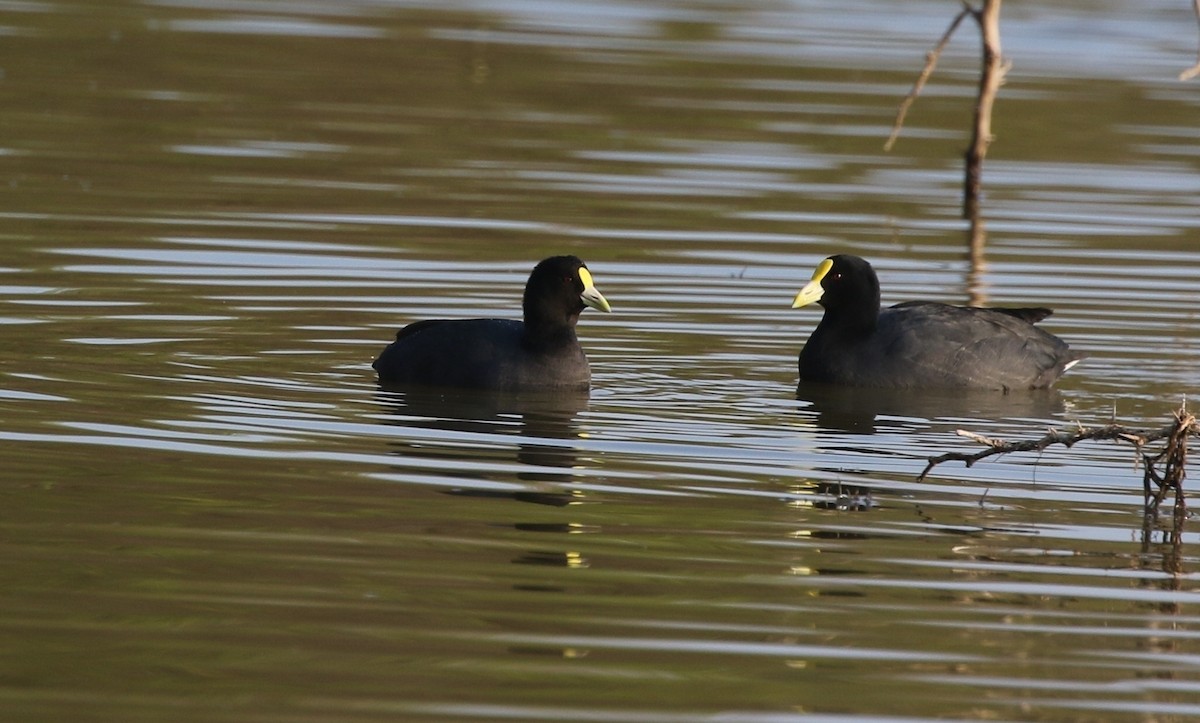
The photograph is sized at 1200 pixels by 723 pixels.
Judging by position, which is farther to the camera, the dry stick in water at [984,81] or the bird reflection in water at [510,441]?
the dry stick in water at [984,81]

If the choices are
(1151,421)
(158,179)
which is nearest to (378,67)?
(158,179)

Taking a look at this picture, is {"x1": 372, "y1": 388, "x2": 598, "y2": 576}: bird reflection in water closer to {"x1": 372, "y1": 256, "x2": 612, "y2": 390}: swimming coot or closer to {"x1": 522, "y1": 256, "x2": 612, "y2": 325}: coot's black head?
{"x1": 372, "y1": 256, "x2": 612, "y2": 390}: swimming coot

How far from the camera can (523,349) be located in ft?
39.1

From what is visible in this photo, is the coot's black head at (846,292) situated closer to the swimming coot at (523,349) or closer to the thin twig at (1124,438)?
the swimming coot at (523,349)

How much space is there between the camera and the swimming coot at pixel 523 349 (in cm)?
1181

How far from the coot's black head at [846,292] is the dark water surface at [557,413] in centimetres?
63

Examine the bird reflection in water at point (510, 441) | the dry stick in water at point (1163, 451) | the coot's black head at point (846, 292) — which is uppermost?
the coot's black head at point (846, 292)

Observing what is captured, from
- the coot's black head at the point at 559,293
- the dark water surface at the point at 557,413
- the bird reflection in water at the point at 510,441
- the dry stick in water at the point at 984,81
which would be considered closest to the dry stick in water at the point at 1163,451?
the dark water surface at the point at 557,413

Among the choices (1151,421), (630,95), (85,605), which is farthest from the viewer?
(630,95)

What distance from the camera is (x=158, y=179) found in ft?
62.5

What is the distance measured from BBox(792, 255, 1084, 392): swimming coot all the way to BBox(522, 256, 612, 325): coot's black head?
58.7 inches

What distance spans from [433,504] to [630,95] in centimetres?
1724

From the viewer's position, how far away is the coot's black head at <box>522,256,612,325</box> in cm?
1191

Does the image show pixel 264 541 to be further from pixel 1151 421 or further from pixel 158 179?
pixel 158 179
